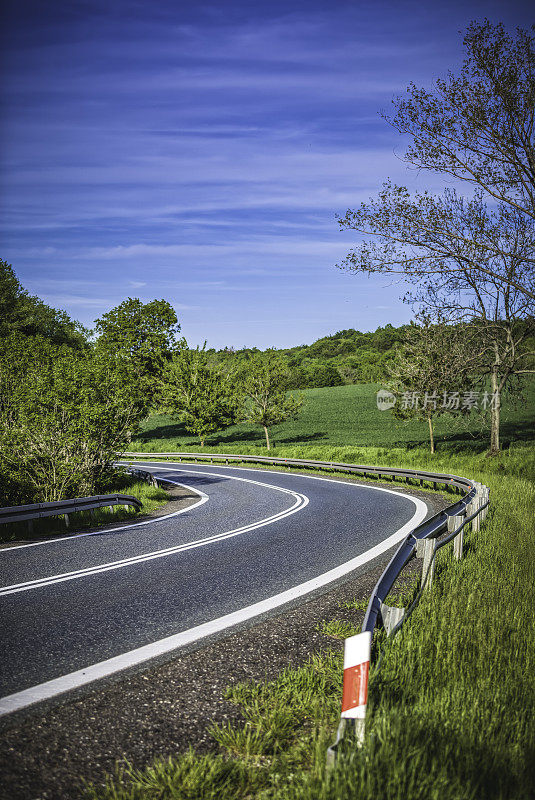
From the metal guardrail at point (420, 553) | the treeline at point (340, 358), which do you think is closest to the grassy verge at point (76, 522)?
the metal guardrail at point (420, 553)

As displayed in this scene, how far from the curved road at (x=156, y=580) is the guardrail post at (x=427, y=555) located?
1607 mm

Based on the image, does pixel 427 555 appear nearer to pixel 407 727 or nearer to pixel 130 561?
pixel 407 727

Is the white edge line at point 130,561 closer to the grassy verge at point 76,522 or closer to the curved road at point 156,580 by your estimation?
the curved road at point 156,580

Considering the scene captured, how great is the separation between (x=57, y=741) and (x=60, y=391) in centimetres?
1130

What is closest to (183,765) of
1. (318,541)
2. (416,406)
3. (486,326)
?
(318,541)

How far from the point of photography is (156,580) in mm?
6605

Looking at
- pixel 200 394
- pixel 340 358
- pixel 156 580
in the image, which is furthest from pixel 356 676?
pixel 340 358

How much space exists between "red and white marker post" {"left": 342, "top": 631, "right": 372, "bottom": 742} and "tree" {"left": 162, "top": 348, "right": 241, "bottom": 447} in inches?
1425

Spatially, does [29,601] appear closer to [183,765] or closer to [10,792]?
[10,792]

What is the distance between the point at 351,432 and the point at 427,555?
41.7 meters

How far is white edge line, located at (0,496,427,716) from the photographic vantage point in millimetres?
3748

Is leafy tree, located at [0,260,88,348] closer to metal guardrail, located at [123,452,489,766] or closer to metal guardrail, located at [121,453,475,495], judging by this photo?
metal guardrail, located at [121,453,475,495]

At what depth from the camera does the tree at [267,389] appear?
37094 mm

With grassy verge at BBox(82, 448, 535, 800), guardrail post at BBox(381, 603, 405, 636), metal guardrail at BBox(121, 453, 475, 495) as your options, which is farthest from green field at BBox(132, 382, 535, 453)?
guardrail post at BBox(381, 603, 405, 636)
